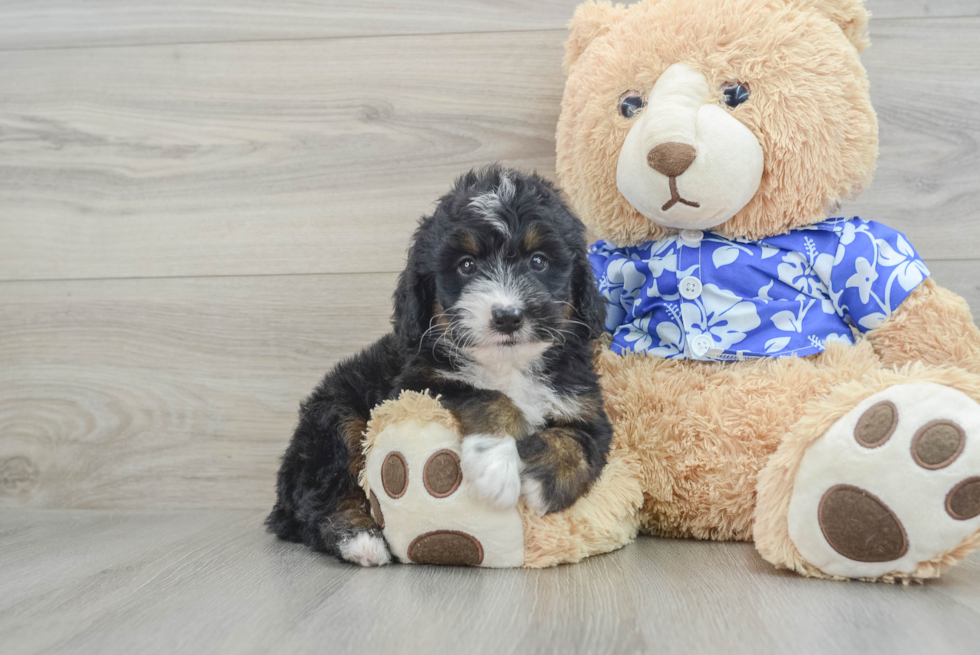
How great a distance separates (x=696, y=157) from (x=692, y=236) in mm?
252

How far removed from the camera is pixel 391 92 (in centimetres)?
257

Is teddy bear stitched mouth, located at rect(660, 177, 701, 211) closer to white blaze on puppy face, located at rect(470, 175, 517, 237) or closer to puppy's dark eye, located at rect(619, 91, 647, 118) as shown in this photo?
puppy's dark eye, located at rect(619, 91, 647, 118)

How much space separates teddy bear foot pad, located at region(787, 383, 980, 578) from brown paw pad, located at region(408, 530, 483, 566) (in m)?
0.67

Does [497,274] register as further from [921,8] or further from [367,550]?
[921,8]

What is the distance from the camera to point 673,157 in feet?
5.81

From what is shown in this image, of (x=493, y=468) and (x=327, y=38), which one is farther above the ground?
(x=327, y=38)

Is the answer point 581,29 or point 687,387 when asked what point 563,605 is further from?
point 581,29

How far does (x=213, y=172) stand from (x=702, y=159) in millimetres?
1701

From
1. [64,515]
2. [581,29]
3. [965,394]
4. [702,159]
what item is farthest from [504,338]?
[64,515]

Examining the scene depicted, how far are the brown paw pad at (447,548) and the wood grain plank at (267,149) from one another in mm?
1156

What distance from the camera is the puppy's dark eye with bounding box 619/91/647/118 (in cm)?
194

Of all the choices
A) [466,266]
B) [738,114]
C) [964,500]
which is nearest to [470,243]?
[466,266]

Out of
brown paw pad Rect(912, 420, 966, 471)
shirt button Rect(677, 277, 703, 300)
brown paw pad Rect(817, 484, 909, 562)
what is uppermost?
shirt button Rect(677, 277, 703, 300)

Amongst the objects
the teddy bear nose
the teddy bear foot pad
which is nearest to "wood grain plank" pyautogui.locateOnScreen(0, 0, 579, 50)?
the teddy bear nose
